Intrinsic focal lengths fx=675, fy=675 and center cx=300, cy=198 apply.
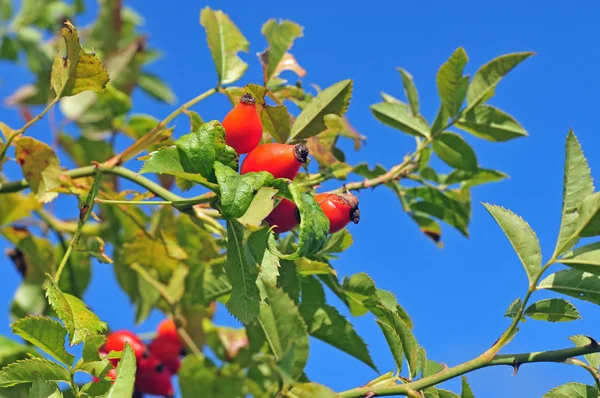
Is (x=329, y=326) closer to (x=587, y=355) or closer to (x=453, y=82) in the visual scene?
(x=587, y=355)

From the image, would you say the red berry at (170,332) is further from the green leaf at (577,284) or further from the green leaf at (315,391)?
the green leaf at (577,284)

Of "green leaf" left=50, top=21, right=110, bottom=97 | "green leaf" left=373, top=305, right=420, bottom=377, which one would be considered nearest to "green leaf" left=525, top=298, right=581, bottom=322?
"green leaf" left=373, top=305, right=420, bottom=377

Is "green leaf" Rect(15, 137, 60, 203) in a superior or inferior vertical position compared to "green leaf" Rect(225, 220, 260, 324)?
superior

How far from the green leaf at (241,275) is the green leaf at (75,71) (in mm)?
690

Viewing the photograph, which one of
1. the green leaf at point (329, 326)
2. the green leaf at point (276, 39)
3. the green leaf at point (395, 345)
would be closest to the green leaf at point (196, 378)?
the green leaf at point (329, 326)

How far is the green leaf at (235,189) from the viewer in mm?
1499

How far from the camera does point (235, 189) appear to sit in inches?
59.7

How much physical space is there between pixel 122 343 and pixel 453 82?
7.01 feet

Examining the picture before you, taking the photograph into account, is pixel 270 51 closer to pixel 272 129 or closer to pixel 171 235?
pixel 272 129

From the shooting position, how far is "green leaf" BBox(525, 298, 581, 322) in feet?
5.59

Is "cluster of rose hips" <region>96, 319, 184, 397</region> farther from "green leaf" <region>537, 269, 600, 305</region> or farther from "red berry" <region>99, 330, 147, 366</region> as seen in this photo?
"green leaf" <region>537, 269, 600, 305</region>

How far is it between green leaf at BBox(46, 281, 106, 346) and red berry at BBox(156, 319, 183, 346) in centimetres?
206

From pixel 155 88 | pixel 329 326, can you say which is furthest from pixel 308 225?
pixel 155 88

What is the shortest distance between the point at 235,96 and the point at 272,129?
16.9 inches
